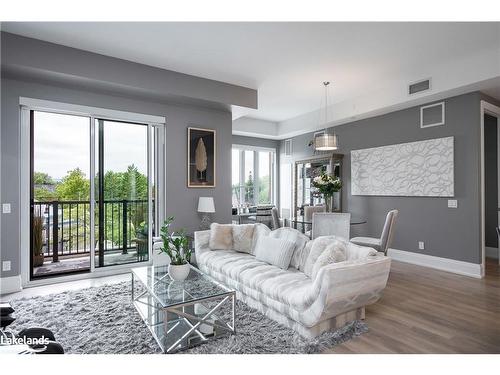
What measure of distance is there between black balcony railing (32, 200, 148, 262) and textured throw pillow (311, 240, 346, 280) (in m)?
3.04

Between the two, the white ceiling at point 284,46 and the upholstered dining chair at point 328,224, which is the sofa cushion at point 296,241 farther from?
the white ceiling at point 284,46

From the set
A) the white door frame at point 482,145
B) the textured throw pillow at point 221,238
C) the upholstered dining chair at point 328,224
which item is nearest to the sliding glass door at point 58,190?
the textured throw pillow at point 221,238

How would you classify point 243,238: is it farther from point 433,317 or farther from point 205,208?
point 433,317

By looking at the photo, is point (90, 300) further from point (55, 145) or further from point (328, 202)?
point (328, 202)

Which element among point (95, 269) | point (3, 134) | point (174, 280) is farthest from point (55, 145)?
point (174, 280)

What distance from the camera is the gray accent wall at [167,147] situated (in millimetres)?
3467

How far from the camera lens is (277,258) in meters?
3.14

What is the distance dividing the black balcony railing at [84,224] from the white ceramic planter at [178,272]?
2.17 metres

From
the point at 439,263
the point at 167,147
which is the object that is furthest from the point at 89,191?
the point at 439,263

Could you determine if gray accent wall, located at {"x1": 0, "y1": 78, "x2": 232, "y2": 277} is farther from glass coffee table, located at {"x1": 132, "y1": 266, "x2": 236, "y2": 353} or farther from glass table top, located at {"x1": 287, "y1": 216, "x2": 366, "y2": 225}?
glass coffee table, located at {"x1": 132, "y1": 266, "x2": 236, "y2": 353}

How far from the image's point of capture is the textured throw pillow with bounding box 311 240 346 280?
2506mm

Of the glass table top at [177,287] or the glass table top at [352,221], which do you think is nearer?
the glass table top at [177,287]

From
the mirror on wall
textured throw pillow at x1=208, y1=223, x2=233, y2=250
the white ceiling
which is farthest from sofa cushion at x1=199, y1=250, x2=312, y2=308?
the mirror on wall

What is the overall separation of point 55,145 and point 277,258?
3424 millimetres
